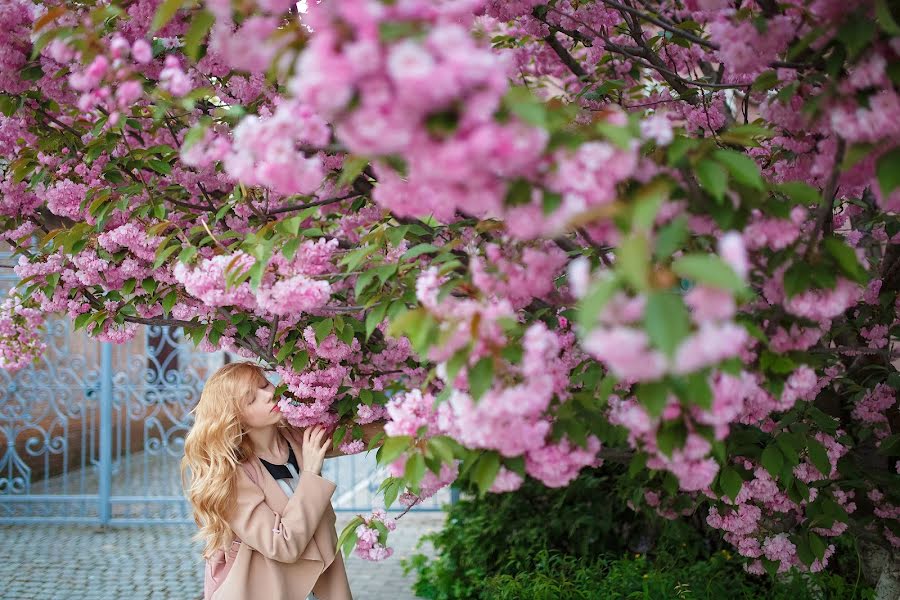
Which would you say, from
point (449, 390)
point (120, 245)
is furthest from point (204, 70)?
point (449, 390)

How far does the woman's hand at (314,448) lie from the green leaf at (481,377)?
5.72 feet

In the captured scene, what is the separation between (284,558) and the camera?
2814 mm

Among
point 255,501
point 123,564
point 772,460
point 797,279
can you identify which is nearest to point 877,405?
point 772,460

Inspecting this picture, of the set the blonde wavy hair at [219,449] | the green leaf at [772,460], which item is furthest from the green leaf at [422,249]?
the blonde wavy hair at [219,449]

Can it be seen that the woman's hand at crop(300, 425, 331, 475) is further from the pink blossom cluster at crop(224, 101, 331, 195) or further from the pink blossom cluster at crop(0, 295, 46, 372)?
the pink blossom cluster at crop(0, 295, 46, 372)

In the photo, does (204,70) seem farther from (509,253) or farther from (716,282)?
(716,282)

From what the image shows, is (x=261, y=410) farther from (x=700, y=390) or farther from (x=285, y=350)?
(x=700, y=390)

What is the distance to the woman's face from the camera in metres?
2.95

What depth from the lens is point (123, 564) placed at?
588cm

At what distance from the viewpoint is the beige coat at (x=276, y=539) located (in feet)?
9.23

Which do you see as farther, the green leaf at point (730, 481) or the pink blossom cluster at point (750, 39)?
the green leaf at point (730, 481)

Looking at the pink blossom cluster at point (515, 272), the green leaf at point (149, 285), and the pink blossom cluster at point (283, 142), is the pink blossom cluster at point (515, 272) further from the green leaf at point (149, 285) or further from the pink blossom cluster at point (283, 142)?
the green leaf at point (149, 285)

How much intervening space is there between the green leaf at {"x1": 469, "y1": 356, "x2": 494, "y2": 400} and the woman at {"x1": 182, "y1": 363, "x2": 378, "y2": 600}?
1.72 metres

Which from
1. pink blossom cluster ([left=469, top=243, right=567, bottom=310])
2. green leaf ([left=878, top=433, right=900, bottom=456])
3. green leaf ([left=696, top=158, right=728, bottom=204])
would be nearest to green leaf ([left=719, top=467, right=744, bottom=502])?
green leaf ([left=878, top=433, right=900, bottom=456])
